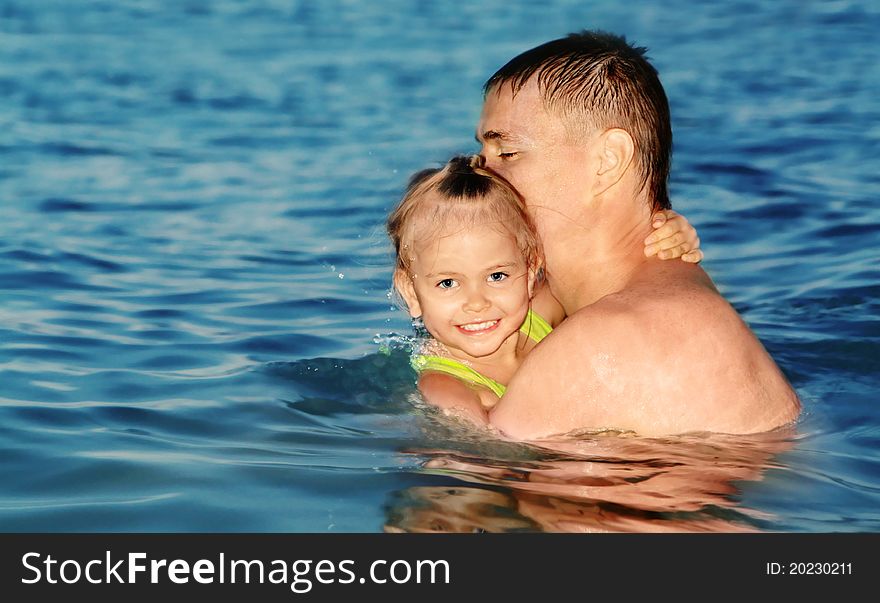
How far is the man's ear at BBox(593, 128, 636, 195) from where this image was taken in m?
4.89

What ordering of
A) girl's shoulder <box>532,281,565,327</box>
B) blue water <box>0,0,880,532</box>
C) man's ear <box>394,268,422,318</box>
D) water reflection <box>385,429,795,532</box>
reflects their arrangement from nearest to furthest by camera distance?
water reflection <box>385,429,795,532</box> → blue water <box>0,0,880,532</box> → man's ear <box>394,268,422,318</box> → girl's shoulder <box>532,281,565,327</box>

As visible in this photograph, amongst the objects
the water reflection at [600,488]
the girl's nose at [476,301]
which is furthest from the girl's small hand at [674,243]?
the water reflection at [600,488]

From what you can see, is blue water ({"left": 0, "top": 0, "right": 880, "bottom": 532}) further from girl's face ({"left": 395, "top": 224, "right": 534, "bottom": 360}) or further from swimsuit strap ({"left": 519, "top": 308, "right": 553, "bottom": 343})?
swimsuit strap ({"left": 519, "top": 308, "right": 553, "bottom": 343})

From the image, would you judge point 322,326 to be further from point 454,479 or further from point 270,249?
point 454,479

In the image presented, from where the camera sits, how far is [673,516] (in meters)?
4.00

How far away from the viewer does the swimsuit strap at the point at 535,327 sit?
547 cm

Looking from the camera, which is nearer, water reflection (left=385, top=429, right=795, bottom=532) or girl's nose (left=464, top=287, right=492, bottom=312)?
water reflection (left=385, top=429, right=795, bottom=532)

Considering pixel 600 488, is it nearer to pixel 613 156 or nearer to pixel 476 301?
pixel 476 301

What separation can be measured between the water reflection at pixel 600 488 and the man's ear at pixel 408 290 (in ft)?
2.14

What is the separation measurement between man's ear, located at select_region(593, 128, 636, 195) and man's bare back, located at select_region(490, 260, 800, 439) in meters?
0.56

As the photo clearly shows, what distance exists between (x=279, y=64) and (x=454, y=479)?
10757 mm

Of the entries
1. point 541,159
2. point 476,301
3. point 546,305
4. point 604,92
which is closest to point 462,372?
point 476,301

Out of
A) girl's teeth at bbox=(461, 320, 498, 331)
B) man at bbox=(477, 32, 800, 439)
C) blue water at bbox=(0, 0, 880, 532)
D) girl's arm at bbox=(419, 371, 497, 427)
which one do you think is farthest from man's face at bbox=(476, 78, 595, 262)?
blue water at bbox=(0, 0, 880, 532)

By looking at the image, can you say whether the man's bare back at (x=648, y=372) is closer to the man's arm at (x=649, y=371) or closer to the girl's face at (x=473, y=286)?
the man's arm at (x=649, y=371)
